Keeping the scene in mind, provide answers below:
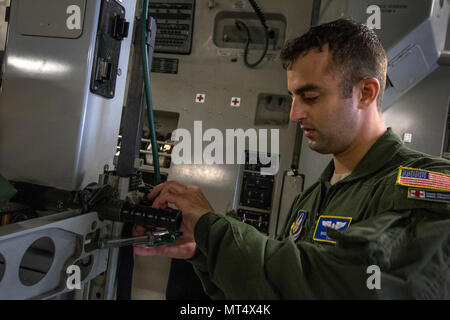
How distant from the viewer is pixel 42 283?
1014 mm

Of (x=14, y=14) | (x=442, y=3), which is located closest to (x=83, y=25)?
(x=14, y=14)

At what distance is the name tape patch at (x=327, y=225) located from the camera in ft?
3.46

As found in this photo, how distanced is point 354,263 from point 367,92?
0.70 metres

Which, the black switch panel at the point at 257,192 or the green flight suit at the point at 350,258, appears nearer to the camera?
the green flight suit at the point at 350,258

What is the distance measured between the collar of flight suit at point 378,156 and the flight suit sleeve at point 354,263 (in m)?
0.27

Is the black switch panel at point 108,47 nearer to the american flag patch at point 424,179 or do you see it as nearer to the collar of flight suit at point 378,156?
the collar of flight suit at point 378,156

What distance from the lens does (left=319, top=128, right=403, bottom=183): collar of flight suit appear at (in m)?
1.13

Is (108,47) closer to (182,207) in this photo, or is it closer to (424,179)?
(182,207)

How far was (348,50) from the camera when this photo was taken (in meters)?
1.22

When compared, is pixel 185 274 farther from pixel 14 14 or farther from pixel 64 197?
pixel 14 14

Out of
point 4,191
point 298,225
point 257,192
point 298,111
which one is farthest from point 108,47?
point 257,192

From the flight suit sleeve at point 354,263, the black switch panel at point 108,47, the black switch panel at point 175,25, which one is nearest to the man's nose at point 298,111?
the flight suit sleeve at point 354,263

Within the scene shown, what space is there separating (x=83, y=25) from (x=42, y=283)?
0.91m

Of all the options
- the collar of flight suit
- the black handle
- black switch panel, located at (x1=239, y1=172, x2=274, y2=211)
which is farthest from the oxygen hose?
the black handle
